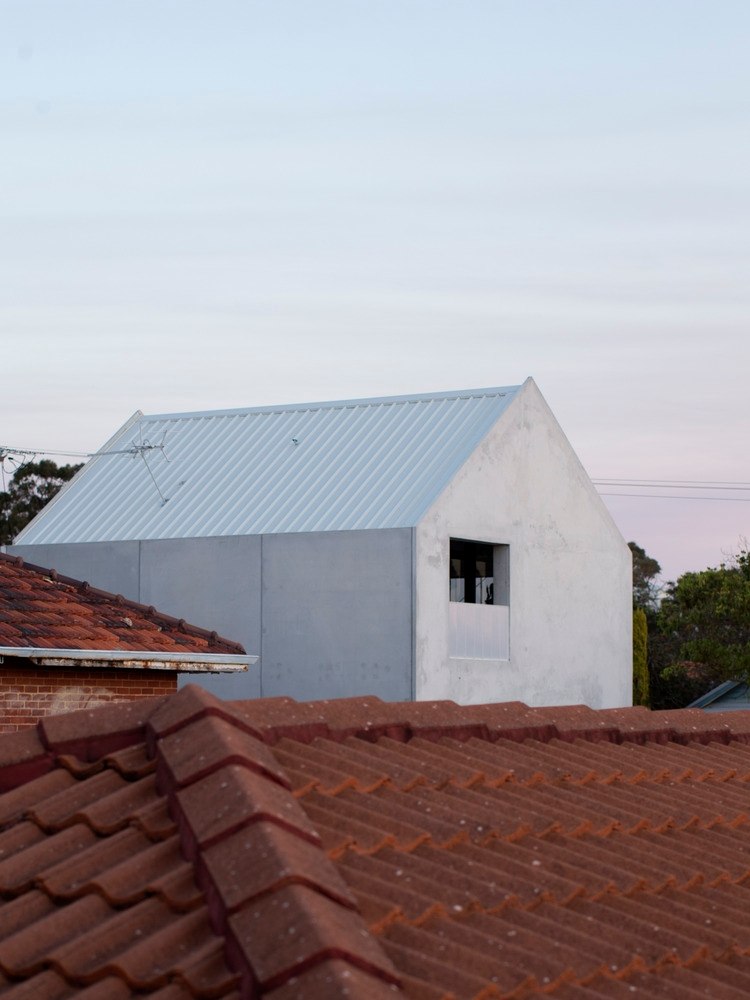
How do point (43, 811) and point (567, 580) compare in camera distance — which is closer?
point (43, 811)

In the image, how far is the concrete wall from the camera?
28.8 m

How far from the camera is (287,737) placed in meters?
5.49

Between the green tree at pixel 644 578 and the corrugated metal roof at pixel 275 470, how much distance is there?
37127mm

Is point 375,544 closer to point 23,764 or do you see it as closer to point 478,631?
point 478,631

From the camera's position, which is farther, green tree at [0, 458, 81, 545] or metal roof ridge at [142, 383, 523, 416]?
green tree at [0, 458, 81, 545]

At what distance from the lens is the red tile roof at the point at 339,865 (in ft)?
11.4

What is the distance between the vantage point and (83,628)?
44.2ft

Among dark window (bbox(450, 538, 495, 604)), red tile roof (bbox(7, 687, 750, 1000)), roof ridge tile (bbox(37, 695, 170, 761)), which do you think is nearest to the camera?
red tile roof (bbox(7, 687, 750, 1000))

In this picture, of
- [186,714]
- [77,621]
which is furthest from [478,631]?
[186,714]

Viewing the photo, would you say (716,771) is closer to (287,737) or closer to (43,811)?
(287,737)

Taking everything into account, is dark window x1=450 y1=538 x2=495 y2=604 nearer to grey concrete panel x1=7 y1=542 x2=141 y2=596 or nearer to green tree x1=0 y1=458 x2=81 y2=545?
grey concrete panel x1=7 y1=542 x2=141 y2=596

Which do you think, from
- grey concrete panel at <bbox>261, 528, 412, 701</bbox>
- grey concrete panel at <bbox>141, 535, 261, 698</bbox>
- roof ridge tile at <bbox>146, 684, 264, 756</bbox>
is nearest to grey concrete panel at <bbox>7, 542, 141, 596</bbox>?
grey concrete panel at <bbox>141, 535, 261, 698</bbox>

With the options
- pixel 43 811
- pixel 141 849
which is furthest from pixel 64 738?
pixel 141 849

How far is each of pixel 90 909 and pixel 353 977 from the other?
990 mm
